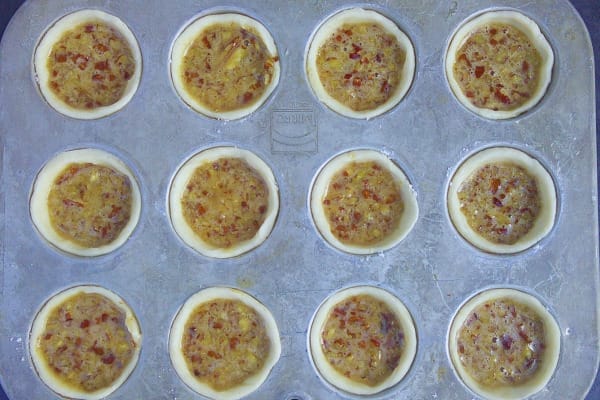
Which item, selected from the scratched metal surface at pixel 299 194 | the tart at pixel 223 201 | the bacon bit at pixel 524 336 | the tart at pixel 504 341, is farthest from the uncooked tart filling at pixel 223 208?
the bacon bit at pixel 524 336

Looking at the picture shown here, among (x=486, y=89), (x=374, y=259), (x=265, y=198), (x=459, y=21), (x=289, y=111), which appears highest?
(x=459, y=21)

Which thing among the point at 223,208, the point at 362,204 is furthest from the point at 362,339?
the point at 223,208

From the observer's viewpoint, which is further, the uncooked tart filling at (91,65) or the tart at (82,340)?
the uncooked tart filling at (91,65)

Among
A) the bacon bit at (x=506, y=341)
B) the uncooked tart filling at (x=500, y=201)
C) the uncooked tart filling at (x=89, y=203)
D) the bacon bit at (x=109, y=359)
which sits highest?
the uncooked tart filling at (x=500, y=201)

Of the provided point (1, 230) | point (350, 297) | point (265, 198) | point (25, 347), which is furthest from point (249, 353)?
point (1, 230)

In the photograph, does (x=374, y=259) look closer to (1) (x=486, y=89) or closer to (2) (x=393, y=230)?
(2) (x=393, y=230)

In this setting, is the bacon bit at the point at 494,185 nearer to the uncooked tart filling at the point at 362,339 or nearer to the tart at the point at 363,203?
the tart at the point at 363,203

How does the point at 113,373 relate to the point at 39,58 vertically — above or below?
below

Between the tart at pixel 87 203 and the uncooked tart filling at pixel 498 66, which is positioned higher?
the uncooked tart filling at pixel 498 66
